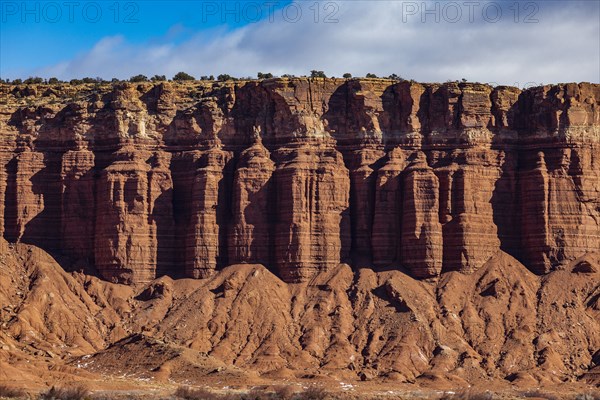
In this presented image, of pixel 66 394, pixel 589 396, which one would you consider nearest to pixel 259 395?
pixel 66 394

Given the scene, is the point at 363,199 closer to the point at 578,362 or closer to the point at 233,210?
the point at 233,210

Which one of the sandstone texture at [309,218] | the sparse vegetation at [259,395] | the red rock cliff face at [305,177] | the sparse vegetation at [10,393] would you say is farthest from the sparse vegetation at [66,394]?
the red rock cliff face at [305,177]

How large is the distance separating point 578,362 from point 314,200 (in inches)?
790

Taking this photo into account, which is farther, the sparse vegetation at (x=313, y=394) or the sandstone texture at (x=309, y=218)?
the sandstone texture at (x=309, y=218)

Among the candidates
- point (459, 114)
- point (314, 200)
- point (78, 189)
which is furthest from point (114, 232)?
point (459, 114)

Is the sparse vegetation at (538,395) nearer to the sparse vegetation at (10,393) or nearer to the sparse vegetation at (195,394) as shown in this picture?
the sparse vegetation at (195,394)

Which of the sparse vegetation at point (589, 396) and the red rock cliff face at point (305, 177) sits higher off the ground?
the red rock cliff face at point (305, 177)

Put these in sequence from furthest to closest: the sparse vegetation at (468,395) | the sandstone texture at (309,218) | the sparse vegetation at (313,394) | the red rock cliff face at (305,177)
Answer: the red rock cliff face at (305,177), the sandstone texture at (309,218), the sparse vegetation at (468,395), the sparse vegetation at (313,394)

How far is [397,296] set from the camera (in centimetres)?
11869

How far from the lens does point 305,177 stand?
401 feet

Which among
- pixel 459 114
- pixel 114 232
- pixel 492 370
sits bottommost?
pixel 492 370

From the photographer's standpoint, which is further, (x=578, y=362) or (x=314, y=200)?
(x=314, y=200)

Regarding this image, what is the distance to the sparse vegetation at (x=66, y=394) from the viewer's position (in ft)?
325

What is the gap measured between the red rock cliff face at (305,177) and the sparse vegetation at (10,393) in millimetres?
22182
